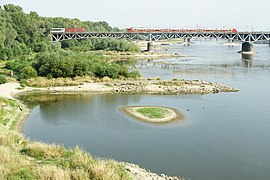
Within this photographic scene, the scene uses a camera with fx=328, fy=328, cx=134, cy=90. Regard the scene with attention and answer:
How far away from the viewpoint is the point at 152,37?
130875 mm

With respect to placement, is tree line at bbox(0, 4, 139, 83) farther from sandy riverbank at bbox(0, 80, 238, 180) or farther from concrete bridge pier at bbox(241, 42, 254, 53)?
concrete bridge pier at bbox(241, 42, 254, 53)

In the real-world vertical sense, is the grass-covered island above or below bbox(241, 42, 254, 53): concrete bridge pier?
below

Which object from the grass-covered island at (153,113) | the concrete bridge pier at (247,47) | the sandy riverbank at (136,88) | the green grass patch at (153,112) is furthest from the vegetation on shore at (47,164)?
the concrete bridge pier at (247,47)

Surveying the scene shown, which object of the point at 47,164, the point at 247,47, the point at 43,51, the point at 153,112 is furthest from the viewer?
the point at 247,47

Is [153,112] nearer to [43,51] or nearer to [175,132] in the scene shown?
[175,132]

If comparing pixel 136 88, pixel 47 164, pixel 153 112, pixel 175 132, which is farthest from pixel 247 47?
pixel 47 164

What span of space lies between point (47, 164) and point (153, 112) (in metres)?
24.1

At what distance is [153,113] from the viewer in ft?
128

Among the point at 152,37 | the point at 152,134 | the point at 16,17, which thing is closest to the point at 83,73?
the point at 152,134

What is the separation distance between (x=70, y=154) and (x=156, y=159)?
29.9 feet

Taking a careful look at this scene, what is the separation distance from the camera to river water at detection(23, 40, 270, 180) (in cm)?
2595

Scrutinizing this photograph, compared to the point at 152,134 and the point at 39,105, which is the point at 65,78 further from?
the point at 152,134

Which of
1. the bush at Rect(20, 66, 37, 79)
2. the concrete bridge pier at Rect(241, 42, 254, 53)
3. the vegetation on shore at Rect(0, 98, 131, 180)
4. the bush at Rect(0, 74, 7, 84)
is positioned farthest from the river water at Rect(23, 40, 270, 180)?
the concrete bridge pier at Rect(241, 42, 254, 53)

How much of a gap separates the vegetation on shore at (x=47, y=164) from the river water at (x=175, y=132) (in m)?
8.00
